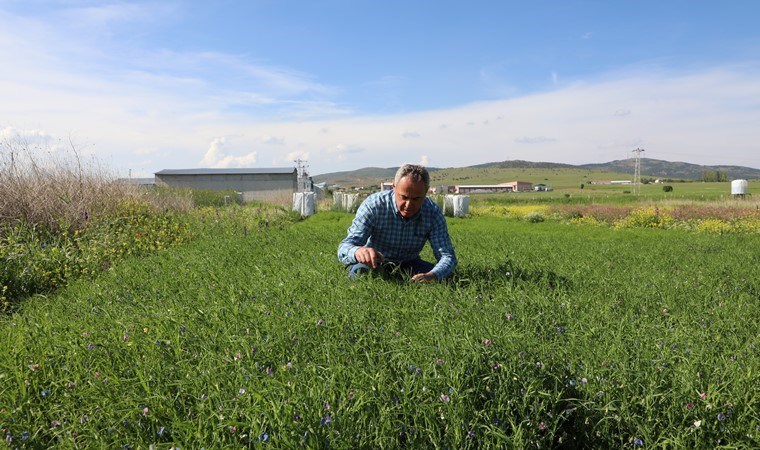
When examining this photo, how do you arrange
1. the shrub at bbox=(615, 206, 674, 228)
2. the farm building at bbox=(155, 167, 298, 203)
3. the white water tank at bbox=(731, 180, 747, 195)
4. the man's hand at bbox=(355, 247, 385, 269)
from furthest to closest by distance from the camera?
the farm building at bbox=(155, 167, 298, 203) < the white water tank at bbox=(731, 180, 747, 195) < the shrub at bbox=(615, 206, 674, 228) < the man's hand at bbox=(355, 247, 385, 269)

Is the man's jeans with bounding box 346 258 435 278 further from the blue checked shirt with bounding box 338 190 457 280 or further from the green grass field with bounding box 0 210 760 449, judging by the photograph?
the green grass field with bounding box 0 210 760 449

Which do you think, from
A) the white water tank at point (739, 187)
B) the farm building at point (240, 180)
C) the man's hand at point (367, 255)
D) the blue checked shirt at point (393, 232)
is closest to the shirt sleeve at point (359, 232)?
the blue checked shirt at point (393, 232)

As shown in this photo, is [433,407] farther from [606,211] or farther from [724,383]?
[606,211]

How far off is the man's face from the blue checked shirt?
0.57 feet

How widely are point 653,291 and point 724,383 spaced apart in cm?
228

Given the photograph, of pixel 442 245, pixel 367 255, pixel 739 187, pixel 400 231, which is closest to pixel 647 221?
pixel 442 245

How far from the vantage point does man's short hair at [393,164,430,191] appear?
395 centimetres

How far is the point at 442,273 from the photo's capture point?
419 centimetres

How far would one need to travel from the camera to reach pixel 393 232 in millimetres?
4473

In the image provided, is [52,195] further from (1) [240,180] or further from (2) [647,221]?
(1) [240,180]

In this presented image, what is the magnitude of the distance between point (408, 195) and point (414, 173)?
0.62 ft

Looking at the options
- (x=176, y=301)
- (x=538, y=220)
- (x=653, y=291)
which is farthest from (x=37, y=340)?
(x=538, y=220)

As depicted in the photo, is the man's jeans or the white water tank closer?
the man's jeans

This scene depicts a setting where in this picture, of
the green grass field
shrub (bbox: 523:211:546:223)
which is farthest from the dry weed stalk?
shrub (bbox: 523:211:546:223)
